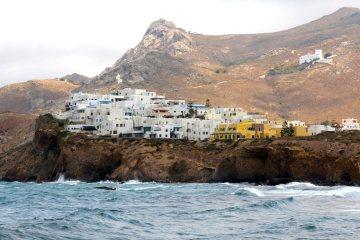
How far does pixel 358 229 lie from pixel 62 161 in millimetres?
69321

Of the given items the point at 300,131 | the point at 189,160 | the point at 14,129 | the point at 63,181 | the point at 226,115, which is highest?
the point at 226,115

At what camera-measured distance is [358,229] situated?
39094mm

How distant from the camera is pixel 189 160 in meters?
91.6

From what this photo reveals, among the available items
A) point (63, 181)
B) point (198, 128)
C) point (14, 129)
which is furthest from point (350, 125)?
point (14, 129)

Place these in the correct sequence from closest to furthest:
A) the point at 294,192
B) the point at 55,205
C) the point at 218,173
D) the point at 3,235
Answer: the point at 3,235 < the point at 55,205 < the point at 294,192 < the point at 218,173

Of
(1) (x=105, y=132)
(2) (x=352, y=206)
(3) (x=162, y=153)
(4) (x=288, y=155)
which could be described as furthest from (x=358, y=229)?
(1) (x=105, y=132)

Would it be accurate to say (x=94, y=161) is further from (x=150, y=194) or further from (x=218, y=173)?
(x=150, y=194)

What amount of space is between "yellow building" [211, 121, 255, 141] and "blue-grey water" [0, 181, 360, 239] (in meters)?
34.8

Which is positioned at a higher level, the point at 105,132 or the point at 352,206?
the point at 105,132

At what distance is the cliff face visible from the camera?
78.3 meters

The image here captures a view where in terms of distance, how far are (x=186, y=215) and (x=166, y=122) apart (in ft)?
220

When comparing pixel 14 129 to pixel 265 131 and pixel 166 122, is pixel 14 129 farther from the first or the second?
pixel 265 131

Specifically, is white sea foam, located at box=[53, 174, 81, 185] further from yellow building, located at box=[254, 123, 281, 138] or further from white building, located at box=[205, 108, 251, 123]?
white building, located at box=[205, 108, 251, 123]

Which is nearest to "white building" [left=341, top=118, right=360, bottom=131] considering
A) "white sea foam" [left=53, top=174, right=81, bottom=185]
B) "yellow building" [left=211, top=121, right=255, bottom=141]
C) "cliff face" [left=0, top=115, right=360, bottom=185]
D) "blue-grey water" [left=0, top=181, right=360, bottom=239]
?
"yellow building" [left=211, top=121, right=255, bottom=141]
